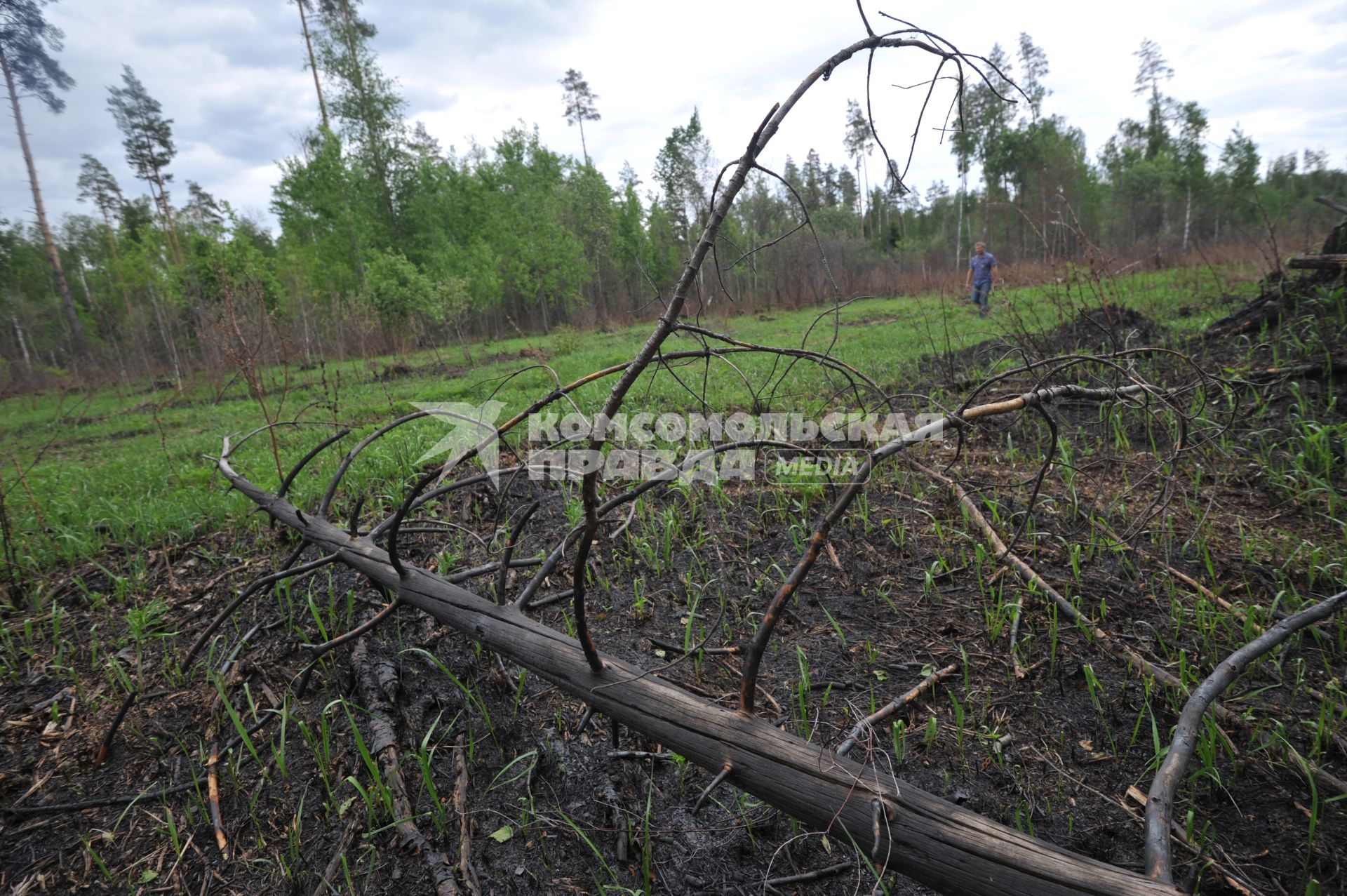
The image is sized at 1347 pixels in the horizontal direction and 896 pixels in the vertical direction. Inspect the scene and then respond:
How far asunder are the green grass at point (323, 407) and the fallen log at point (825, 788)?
80 centimetres

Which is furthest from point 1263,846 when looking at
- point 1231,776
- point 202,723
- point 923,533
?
point 202,723

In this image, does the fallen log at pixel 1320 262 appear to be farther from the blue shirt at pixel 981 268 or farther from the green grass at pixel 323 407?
the blue shirt at pixel 981 268

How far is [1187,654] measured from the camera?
1.99 meters

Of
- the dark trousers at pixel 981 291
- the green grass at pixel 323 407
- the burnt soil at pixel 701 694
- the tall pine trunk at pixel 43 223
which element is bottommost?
the burnt soil at pixel 701 694

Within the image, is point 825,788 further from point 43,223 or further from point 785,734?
point 43,223

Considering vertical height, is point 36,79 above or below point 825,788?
above

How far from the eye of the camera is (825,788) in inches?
46.9

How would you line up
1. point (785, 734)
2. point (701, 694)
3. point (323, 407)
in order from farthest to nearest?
1. point (323, 407)
2. point (701, 694)
3. point (785, 734)

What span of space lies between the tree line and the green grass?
1.65 metres

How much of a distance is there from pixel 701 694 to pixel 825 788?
0.47 m

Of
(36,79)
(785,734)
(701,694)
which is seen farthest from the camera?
(36,79)

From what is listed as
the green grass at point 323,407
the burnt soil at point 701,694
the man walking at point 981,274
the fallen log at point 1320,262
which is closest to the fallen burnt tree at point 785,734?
the burnt soil at point 701,694

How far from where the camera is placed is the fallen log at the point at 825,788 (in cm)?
99

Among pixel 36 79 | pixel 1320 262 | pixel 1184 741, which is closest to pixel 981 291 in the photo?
pixel 1320 262
